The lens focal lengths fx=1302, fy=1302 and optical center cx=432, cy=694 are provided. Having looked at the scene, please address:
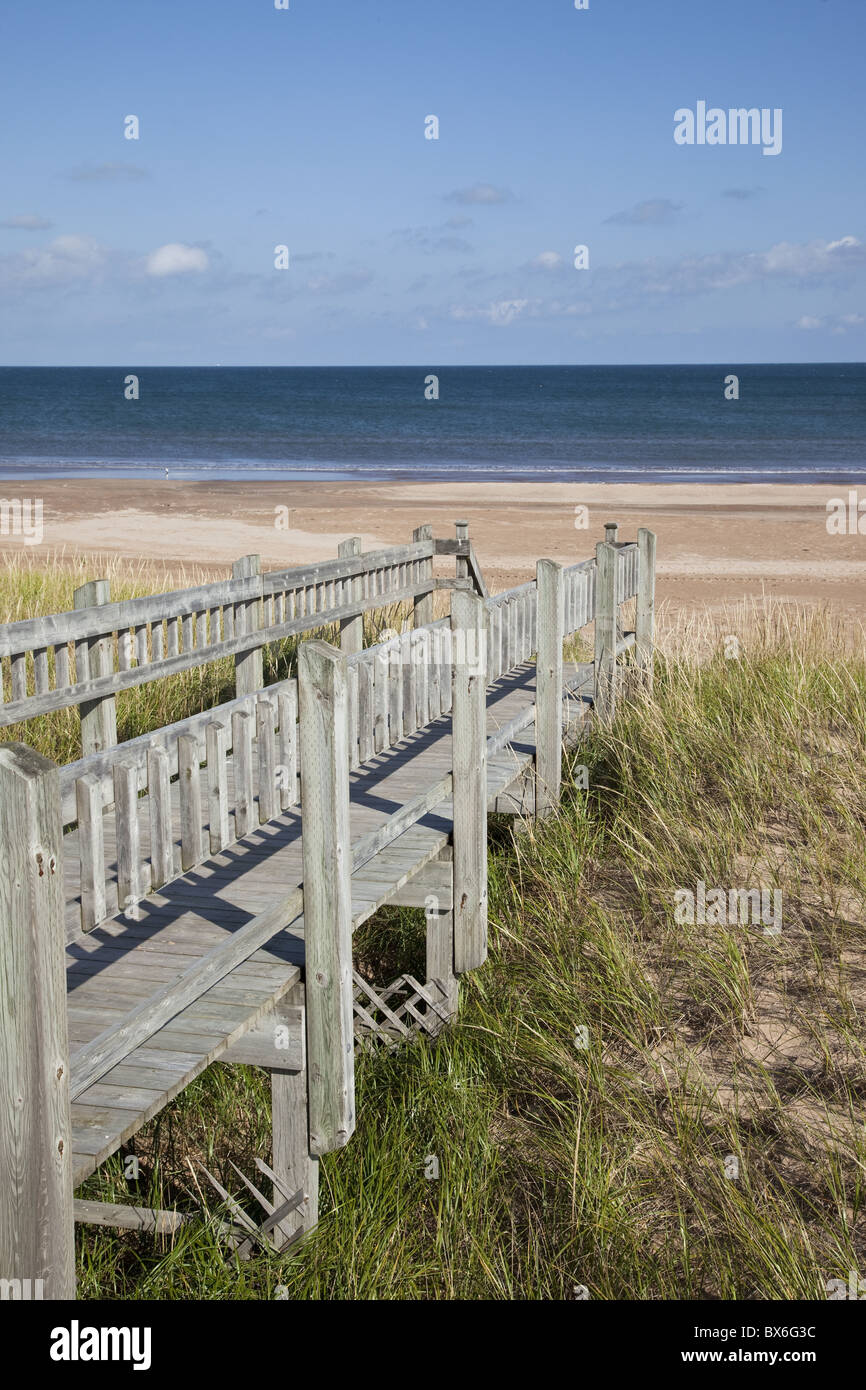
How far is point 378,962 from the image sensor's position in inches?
243

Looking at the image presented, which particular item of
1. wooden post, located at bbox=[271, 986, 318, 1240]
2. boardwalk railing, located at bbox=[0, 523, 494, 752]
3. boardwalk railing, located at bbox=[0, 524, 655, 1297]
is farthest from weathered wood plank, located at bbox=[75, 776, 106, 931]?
boardwalk railing, located at bbox=[0, 523, 494, 752]

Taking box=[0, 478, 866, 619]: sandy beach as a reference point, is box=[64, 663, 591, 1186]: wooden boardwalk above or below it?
below

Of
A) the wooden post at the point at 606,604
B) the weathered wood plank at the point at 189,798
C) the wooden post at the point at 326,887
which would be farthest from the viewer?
the wooden post at the point at 606,604

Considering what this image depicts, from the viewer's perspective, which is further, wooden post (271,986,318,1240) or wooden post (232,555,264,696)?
wooden post (232,555,264,696)

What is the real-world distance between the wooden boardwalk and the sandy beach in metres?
9.90

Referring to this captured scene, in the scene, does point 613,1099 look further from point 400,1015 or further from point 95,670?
point 95,670

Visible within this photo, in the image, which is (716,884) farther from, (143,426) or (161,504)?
(143,426)

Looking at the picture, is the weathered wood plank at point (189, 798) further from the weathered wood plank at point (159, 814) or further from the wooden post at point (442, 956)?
the wooden post at point (442, 956)

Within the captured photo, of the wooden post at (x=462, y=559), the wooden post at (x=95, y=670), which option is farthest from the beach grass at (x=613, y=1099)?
the wooden post at (x=462, y=559)

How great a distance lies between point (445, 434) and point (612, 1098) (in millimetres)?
55821

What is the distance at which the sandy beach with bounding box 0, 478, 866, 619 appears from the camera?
58.5 feet

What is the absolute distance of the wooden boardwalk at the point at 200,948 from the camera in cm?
338

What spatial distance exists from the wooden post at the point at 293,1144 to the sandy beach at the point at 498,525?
1153cm

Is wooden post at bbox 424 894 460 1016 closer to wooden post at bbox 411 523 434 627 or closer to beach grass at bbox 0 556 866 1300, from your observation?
beach grass at bbox 0 556 866 1300
